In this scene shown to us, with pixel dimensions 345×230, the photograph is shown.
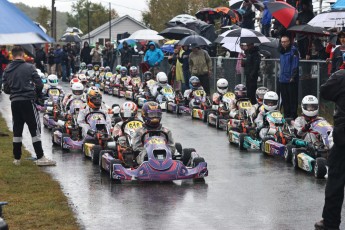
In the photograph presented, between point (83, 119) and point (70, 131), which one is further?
point (70, 131)

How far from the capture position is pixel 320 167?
Result: 12914 millimetres

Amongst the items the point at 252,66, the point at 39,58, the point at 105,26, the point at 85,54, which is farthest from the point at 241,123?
the point at 105,26

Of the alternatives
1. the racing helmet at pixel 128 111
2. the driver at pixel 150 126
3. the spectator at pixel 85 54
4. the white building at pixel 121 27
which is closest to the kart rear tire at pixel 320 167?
the driver at pixel 150 126

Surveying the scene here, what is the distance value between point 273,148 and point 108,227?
6259mm

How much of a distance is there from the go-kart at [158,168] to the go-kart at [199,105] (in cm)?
958

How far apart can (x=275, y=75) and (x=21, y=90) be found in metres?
10.8

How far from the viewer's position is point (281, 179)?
1313 cm

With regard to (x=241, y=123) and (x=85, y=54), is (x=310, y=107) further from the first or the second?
(x=85, y=54)

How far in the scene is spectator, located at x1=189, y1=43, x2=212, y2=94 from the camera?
997 inches

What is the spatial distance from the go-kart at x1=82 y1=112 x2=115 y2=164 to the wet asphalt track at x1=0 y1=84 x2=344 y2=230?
0.66 ft

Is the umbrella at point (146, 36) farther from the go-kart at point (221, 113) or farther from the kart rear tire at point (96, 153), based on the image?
the kart rear tire at point (96, 153)

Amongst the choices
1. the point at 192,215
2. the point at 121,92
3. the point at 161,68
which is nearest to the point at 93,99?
the point at 192,215

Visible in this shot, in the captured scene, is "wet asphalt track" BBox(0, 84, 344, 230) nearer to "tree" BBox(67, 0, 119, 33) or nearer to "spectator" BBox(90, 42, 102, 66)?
"spectator" BBox(90, 42, 102, 66)

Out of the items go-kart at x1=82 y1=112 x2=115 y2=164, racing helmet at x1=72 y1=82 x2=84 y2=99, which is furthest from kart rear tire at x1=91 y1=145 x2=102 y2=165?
racing helmet at x1=72 y1=82 x2=84 y2=99
